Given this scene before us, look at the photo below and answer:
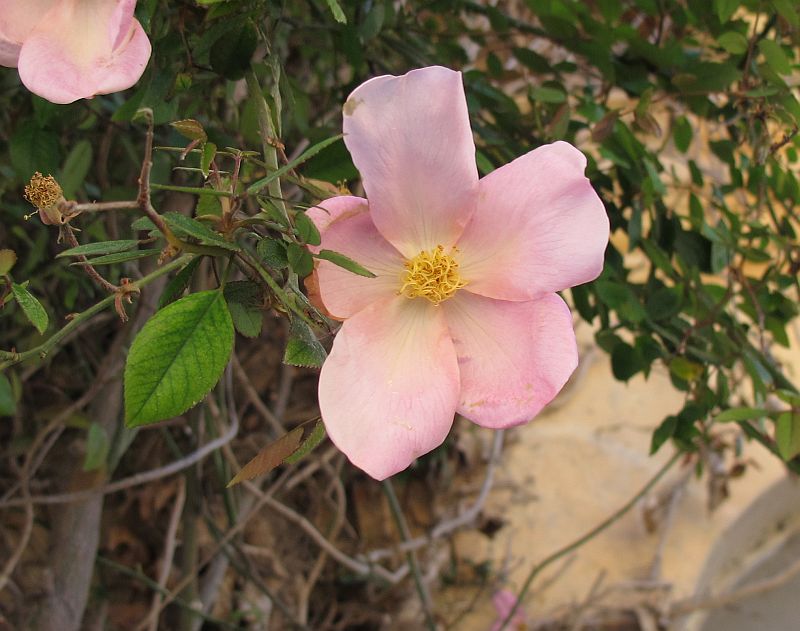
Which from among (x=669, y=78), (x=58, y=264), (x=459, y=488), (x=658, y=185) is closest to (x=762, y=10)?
(x=669, y=78)

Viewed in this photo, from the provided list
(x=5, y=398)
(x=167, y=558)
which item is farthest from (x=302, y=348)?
(x=167, y=558)

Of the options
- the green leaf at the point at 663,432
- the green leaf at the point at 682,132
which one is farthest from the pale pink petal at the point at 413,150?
the green leaf at the point at 682,132

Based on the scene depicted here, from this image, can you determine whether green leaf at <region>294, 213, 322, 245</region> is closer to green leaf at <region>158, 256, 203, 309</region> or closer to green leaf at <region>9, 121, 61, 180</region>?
green leaf at <region>158, 256, 203, 309</region>

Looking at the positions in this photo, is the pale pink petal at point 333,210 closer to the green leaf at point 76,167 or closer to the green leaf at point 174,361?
the green leaf at point 174,361

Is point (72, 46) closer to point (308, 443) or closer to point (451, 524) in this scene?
point (308, 443)

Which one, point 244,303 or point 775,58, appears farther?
point 775,58

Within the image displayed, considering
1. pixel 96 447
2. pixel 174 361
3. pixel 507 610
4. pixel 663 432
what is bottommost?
pixel 507 610

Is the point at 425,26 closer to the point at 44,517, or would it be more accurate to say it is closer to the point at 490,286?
the point at 490,286
